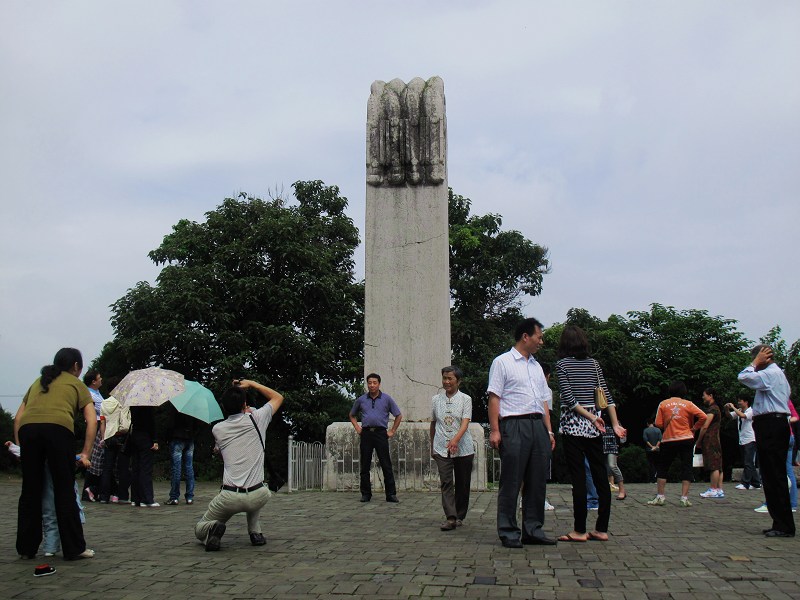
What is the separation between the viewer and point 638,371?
116 feet

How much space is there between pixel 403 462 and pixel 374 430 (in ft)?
6.04

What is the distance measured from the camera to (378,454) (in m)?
11.9

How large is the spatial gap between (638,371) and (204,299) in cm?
1806

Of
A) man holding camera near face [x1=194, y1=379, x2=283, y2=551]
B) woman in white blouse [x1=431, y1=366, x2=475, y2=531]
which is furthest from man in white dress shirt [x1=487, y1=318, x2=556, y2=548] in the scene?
man holding camera near face [x1=194, y1=379, x2=283, y2=551]

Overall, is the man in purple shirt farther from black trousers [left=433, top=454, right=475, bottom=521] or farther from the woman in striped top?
the woman in striped top

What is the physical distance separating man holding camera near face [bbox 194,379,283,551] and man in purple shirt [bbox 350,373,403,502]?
4319 mm

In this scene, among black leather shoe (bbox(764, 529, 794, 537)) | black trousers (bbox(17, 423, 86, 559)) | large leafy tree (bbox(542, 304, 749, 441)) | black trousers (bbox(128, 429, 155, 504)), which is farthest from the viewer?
large leafy tree (bbox(542, 304, 749, 441))

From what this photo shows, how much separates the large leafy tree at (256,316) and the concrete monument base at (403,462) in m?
12.3

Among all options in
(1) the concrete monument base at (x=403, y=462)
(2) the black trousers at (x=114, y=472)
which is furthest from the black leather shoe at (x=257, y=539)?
(1) the concrete monument base at (x=403, y=462)

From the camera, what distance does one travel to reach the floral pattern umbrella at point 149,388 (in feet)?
37.0

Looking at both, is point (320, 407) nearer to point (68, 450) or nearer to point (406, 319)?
point (406, 319)

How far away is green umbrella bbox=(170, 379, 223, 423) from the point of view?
10602 mm

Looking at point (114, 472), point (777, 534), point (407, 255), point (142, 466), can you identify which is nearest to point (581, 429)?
point (777, 534)

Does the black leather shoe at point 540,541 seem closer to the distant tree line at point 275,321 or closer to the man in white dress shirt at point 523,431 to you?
the man in white dress shirt at point 523,431
